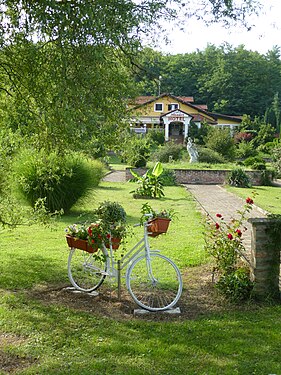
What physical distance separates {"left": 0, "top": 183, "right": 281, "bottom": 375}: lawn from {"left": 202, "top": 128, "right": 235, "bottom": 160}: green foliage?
3035cm

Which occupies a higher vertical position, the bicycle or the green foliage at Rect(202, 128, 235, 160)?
the green foliage at Rect(202, 128, 235, 160)

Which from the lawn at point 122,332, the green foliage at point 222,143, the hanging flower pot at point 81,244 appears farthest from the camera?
the green foliage at point 222,143

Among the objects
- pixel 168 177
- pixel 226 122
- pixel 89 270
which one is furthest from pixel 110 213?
pixel 226 122

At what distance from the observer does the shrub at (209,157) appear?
3409cm

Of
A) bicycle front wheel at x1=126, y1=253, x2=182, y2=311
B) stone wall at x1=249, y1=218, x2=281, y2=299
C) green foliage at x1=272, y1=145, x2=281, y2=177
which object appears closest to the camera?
bicycle front wheel at x1=126, y1=253, x2=182, y2=311

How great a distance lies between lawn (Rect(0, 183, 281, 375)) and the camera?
407 cm

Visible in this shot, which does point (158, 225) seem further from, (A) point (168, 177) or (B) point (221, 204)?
(A) point (168, 177)

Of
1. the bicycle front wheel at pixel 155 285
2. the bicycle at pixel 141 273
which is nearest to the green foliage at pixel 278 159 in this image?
the bicycle front wheel at pixel 155 285

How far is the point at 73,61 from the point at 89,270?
2574 millimetres

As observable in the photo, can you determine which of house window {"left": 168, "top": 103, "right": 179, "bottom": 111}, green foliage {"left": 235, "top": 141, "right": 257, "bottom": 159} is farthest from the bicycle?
house window {"left": 168, "top": 103, "right": 179, "bottom": 111}

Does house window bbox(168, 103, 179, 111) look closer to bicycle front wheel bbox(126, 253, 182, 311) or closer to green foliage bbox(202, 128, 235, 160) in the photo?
green foliage bbox(202, 128, 235, 160)

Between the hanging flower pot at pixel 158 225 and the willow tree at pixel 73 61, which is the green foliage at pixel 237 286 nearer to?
the hanging flower pot at pixel 158 225

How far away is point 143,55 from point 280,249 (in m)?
3.17

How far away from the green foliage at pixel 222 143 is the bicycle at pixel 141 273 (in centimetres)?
3061
